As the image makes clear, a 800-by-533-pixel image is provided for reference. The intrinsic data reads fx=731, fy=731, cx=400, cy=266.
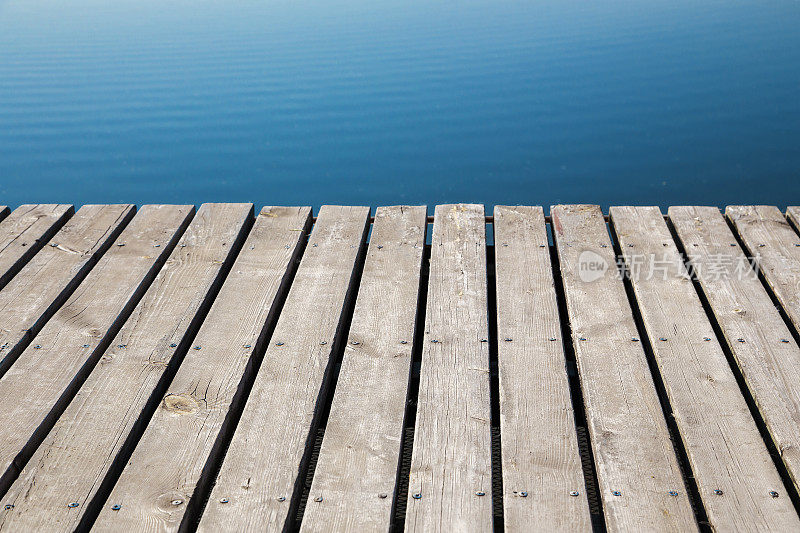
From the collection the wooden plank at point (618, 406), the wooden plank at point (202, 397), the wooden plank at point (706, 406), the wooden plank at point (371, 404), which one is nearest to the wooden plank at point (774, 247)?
the wooden plank at point (706, 406)

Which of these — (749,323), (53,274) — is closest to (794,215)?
(749,323)

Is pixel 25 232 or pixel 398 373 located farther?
pixel 25 232

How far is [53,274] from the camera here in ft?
6.19

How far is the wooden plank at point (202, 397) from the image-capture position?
3.85 ft

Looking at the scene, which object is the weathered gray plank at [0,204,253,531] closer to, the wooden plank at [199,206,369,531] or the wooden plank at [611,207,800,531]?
the wooden plank at [199,206,369,531]

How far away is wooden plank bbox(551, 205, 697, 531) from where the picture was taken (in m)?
1.16

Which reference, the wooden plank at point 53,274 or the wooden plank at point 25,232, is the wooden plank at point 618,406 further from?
the wooden plank at point 25,232

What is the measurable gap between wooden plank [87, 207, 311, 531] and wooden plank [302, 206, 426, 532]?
0.67 feet

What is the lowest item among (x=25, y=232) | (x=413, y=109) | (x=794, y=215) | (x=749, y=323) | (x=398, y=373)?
(x=398, y=373)

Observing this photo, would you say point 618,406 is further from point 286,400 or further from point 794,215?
point 794,215

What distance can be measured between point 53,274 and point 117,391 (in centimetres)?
61

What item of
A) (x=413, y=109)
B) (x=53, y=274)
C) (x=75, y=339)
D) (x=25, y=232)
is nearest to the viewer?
(x=75, y=339)

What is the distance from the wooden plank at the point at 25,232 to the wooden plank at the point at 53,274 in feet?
0.09

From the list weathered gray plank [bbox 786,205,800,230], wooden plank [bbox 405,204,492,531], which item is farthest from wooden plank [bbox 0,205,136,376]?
weathered gray plank [bbox 786,205,800,230]
